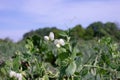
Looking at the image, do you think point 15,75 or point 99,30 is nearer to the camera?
point 15,75

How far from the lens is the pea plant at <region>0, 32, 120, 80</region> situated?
1057 mm

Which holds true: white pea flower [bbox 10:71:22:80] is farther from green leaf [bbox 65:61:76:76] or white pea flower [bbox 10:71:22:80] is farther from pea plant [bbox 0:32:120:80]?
green leaf [bbox 65:61:76:76]

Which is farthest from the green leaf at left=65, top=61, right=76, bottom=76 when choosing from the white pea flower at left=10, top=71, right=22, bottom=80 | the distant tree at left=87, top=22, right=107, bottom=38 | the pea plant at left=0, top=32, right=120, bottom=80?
the distant tree at left=87, top=22, right=107, bottom=38

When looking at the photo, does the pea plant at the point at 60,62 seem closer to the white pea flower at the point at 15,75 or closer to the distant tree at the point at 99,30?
the white pea flower at the point at 15,75

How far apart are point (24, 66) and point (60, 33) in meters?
0.21

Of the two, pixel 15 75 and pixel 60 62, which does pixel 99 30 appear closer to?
pixel 60 62

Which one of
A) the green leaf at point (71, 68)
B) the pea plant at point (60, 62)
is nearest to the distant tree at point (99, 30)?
the pea plant at point (60, 62)

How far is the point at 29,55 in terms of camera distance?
1.22 meters

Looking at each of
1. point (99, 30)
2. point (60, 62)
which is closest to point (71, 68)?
point (60, 62)

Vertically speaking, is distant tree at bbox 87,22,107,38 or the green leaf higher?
distant tree at bbox 87,22,107,38

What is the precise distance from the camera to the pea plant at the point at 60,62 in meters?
1.06

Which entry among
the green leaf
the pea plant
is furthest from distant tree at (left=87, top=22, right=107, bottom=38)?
the green leaf

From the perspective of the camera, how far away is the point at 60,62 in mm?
1102

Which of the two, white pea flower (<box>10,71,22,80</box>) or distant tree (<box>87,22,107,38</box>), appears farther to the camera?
distant tree (<box>87,22,107,38</box>)
